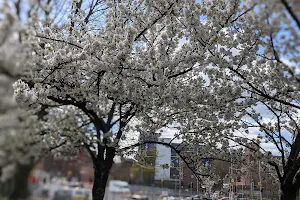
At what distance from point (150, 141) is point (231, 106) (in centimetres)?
290

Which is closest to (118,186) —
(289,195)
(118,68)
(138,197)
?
(138,197)

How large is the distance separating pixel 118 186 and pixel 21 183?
2.61 meters

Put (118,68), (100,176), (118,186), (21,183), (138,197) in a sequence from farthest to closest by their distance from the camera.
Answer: (118,68), (100,176), (138,197), (118,186), (21,183)

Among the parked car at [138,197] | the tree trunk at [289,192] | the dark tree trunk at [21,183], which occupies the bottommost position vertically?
the parked car at [138,197]

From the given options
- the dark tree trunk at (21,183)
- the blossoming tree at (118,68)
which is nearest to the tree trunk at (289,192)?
the blossoming tree at (118,68)

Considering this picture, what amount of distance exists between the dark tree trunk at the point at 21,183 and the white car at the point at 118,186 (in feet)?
7.98

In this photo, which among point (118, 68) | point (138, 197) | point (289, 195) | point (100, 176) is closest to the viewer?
point (138, 197)

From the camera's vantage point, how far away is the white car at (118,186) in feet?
20.0

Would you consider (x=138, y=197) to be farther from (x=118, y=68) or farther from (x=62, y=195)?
(x=118, y=68)

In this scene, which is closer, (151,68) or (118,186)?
(118,186)

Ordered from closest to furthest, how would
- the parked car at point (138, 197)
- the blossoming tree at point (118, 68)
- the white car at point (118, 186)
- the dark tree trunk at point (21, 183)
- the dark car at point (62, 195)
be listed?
the dark tree trunk at point (21, 183), the dark car at point (62, 195), the white car at point (118, 186), the parked car at point (138, 197), the blossoming tree at point (118, 68)

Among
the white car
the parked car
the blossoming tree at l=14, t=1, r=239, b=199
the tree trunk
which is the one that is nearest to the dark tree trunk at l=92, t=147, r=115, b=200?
the blossoming tree at l=14, t=1, r=239, b=199

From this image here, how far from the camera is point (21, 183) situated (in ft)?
12.3

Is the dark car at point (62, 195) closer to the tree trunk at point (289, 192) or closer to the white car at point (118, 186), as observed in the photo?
the white car at point (118, 186)
